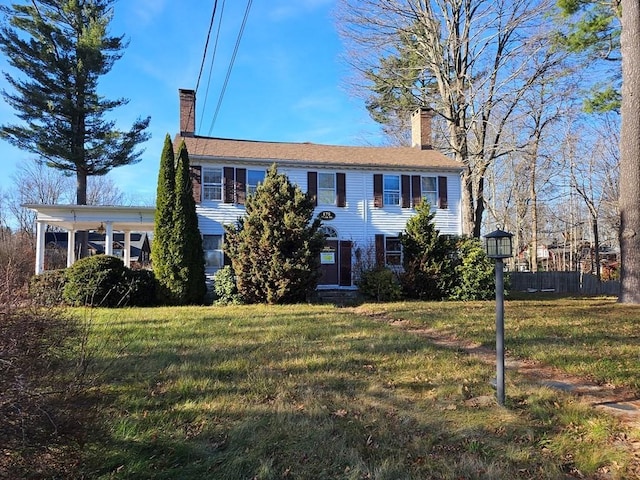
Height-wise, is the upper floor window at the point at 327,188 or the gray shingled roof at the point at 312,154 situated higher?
the gray shingled roof at the point at 312,154

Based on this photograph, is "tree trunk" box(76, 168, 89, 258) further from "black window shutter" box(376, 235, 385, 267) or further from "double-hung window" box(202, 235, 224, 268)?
"black window shutter" box(376, 235, 385, 267)

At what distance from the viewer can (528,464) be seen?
305cm

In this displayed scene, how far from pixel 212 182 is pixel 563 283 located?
17.1 m

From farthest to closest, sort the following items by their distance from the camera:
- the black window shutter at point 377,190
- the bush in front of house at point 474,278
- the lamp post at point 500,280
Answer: the black window shutter at point 377,190 → the bush in front of house at point 474,278 → the lamp post at point 500,280

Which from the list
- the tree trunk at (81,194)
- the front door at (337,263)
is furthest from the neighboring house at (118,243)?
the front door at (337,263)

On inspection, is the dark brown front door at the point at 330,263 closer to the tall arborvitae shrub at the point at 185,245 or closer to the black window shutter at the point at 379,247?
the black window shutter at the point at 379,247

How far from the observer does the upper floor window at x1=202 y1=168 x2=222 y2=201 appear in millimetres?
17250

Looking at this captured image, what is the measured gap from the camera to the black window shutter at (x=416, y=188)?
1884 centimetres

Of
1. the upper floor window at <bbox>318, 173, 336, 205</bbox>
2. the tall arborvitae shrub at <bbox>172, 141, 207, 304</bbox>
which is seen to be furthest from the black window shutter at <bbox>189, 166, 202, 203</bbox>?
the upper floor window at <bbox>318, 173, 336, 205</bbox>

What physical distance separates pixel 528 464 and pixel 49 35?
25.0 meters

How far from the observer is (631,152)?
12320mm

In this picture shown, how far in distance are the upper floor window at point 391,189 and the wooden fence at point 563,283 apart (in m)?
6.44

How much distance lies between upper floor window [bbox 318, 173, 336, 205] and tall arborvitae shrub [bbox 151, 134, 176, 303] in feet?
20.4

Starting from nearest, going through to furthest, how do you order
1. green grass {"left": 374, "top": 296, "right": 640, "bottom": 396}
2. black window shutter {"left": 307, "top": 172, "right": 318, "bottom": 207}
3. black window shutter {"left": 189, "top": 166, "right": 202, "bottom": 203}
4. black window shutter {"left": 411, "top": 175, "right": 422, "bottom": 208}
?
1. green grass {"left": 374, "top": 296, "right": 640, "bottom": 396}
2. black window shutter {"left": 189, "top": 166, "right": 202, "bottom": 203}
3. black window shutter {"left": 307, "top": 172, "right": 318, "bottom": 207}
4. black window shutter {"left": 411, "top": 175, "right": 422, "bottom": 208}
